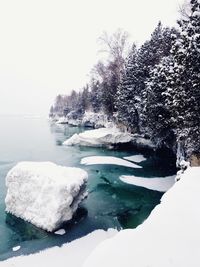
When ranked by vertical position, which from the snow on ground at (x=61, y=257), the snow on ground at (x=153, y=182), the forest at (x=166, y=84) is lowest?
the snow on ground at (x=61, y=257)

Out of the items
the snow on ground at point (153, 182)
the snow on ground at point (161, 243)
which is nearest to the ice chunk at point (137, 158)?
the snow on ground at point (153, 182)

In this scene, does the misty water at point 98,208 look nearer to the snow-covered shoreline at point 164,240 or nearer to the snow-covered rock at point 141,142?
the snow-covered rock at point 141,142

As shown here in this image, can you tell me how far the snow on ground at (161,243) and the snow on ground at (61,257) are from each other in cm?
437

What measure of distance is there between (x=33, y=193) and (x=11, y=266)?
4.77 m

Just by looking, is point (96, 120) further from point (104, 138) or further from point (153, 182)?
point (153, 182)

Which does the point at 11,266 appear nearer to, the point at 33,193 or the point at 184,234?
the point at 33,193

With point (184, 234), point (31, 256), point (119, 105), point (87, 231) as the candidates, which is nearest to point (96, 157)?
point (119, 105)

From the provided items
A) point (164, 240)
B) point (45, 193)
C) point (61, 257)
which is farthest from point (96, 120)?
point (164, 240)

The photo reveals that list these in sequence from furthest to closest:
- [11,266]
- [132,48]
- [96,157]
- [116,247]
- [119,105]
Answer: [132,48] < [119,105] < [96,157] < [11,266] < [116,247]

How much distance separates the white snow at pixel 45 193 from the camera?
14438 millimetres

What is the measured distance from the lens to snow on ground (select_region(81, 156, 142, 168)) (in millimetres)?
28216

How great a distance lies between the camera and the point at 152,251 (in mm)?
6738

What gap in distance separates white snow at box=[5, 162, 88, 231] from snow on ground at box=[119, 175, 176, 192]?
6200 mm

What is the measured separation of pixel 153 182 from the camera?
73.3ft
